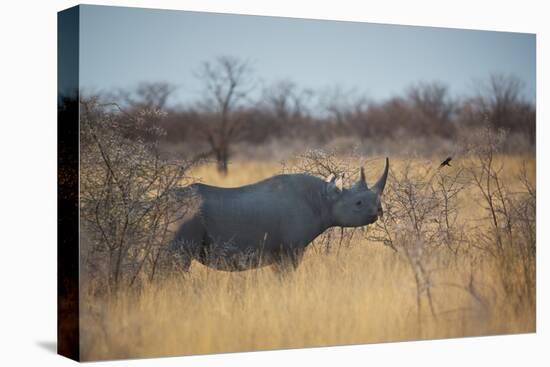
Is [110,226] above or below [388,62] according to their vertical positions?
below

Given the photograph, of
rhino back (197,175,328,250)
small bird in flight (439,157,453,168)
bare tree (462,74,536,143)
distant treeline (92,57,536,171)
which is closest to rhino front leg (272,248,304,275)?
rhino back (197,175,328,250)

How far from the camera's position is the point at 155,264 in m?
12.9

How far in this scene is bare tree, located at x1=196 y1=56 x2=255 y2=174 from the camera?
13.3 m

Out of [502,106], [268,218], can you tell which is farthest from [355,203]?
[502,106]

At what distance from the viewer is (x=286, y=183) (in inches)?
562

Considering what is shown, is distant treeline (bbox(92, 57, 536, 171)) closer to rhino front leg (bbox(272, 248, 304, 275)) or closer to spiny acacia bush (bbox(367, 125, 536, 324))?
spiny acacia bush (bbox(367, 125, 536, 324))

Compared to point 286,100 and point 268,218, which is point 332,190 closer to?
point 268,218

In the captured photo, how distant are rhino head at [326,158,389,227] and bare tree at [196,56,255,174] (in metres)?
1.38

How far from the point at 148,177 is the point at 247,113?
67.2 inches

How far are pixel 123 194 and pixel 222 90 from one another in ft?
5.28

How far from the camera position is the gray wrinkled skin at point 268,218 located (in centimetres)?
1346

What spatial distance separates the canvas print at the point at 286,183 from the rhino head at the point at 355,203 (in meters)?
0.02

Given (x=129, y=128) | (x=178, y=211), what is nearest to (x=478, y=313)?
(x=178, y=211)

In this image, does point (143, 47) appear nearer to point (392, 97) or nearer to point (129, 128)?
point (129, 128)
